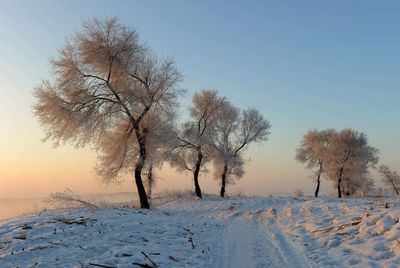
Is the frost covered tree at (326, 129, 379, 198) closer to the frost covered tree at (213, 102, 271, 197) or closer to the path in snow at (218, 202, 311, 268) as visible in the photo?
the frost covered tree at (213, 102, 271, 197)

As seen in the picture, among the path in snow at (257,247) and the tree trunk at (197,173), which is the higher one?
the tree trunk at (197,173)

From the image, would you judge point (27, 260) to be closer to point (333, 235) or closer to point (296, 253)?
point (296, 253)

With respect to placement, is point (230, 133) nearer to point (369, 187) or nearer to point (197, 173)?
point (197, 173)

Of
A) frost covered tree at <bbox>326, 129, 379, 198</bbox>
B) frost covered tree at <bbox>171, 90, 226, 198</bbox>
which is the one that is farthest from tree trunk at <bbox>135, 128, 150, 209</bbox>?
frost covered tree at <bbox>326, 129, 379, 198</bbox>

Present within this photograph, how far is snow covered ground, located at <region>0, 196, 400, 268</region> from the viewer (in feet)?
→ 37.7

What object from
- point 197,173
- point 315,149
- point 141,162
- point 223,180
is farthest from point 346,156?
point 141,162

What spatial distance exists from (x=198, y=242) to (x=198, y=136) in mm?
28870

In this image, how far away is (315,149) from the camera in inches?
2502

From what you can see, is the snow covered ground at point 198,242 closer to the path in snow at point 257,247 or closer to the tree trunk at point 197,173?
the path in snow at point 257,247

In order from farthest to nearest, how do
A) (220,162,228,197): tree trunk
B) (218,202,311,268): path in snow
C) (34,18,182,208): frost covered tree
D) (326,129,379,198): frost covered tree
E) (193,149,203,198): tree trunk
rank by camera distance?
(326,129,379,198): frost covered tree < (220,162,228,197): tree trunk < (193,149,203,198): tree trunk < (34,18,182,208): frost covered tree < (218,202,311,268): path in snow

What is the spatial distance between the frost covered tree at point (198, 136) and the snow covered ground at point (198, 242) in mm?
24070

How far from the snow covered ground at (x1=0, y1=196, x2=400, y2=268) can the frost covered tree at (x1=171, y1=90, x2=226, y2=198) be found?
79.0ft

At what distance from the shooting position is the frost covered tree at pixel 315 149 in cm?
6300

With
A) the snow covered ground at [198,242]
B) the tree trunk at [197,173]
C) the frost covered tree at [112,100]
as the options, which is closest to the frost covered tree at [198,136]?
the tree trunk at [197,173]
